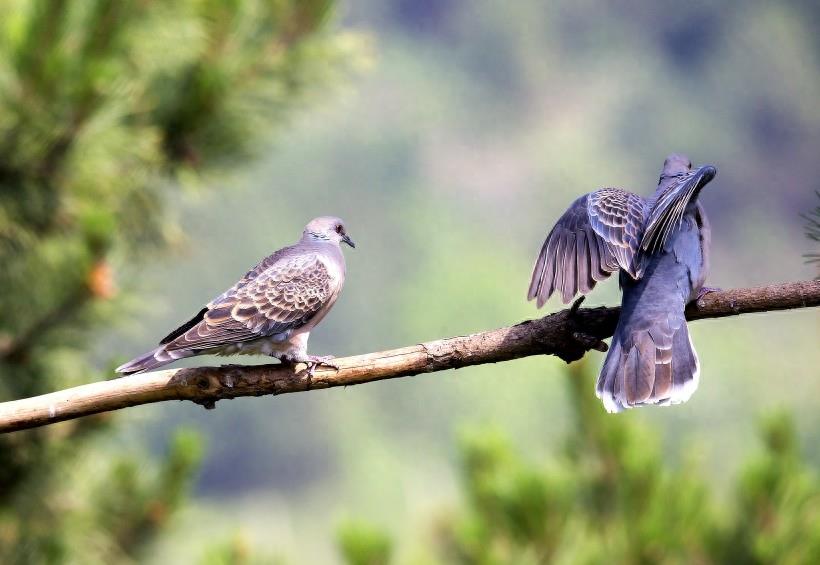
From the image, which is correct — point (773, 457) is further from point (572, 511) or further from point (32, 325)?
point (32, 325)

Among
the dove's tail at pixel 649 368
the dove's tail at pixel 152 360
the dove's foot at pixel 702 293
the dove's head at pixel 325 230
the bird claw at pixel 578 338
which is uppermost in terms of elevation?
the dove's head at pixel 325 230

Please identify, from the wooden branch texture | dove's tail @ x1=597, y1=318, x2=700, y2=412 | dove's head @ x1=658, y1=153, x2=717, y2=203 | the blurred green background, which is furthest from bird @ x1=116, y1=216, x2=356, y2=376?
the blurred green background

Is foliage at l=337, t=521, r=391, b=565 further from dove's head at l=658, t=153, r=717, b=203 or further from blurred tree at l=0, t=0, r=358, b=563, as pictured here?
dove's head at l=658, t=153, r=717, b=203

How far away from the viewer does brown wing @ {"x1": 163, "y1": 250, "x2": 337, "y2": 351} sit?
11.1 feet

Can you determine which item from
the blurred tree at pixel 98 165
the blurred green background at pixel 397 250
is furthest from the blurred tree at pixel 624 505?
the blurred tree at pixel 98 165

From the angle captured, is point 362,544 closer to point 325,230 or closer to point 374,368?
point 325,230

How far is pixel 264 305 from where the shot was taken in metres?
3.55

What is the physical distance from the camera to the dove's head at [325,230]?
409 cm

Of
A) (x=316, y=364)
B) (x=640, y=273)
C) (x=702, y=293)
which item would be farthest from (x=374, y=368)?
(x=702, y=293)

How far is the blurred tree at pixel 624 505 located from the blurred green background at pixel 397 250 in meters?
0.02

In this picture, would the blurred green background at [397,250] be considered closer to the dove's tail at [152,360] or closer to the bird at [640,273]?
the bird at [640,273]

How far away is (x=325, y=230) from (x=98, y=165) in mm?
1632

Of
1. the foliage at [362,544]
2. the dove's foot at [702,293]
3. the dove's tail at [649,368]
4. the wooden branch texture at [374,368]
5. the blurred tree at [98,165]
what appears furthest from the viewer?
the foliage at [362,544]

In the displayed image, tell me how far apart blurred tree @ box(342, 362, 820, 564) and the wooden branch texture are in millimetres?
2368
